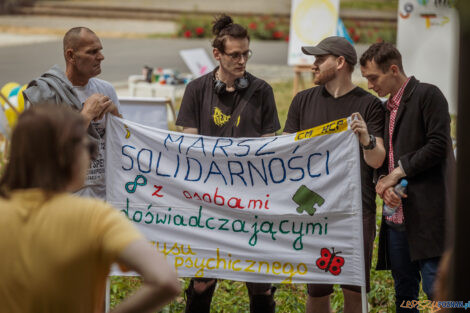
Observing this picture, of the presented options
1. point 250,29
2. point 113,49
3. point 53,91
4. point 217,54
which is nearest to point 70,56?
point 53,91

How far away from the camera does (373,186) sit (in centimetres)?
433

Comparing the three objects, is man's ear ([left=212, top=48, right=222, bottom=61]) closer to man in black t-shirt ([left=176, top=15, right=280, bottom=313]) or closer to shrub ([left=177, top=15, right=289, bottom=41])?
man in black t-shirt ([left=176, top=15, right=280, bottom=313])

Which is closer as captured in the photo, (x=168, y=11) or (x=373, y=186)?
(x=373, y=186)

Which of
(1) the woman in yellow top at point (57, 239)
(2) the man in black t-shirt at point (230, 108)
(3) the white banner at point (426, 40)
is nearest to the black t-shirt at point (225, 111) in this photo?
(2) the man in black t-shirt at point (230, 108)

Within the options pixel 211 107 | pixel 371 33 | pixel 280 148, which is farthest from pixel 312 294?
pixel 371 33

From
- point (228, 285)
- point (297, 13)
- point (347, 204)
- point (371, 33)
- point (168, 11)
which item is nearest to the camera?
point (347, 204)

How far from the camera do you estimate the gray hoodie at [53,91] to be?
416 centimetres

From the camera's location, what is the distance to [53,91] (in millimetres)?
→ 4211

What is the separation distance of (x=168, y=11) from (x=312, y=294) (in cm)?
2399

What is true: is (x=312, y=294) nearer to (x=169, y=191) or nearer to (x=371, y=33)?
(x=169, y=191)

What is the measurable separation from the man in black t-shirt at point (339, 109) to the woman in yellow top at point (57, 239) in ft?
7.59

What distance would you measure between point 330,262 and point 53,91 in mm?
1850

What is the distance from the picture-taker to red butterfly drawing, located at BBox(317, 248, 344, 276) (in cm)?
423

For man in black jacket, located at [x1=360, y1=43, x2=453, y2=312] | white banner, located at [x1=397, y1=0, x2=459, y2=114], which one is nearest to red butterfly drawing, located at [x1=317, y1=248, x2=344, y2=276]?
man in black jacket, located at [x1=360, y1=43, x2=453, y2=312]
